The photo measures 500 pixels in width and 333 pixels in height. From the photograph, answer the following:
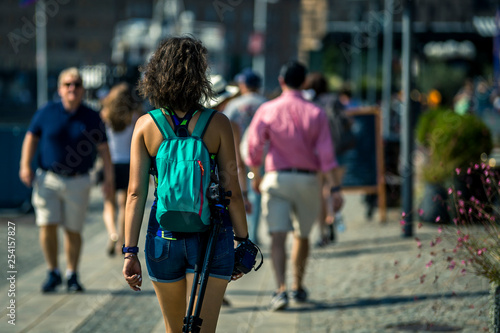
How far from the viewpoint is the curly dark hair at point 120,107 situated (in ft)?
30.1

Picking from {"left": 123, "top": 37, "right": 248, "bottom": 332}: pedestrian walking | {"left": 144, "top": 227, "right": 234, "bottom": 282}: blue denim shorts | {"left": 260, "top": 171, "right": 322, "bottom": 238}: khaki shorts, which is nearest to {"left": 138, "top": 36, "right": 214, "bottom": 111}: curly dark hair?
{"left": 123, "top": 37, "right": 248, "bottom": 332}: pedestrian walking

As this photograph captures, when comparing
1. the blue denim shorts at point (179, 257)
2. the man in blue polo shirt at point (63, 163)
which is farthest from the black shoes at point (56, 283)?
the blue denim shorts at point (179, 257)

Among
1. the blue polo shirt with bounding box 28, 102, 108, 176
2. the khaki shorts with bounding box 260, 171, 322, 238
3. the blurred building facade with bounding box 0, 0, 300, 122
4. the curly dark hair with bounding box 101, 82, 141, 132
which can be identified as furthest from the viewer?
the blurred building facade with bounding box 0, 0, 300, 122

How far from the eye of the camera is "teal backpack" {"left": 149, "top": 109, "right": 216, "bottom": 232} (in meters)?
3.64

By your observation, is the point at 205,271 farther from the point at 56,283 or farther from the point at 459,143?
the point at 459,143

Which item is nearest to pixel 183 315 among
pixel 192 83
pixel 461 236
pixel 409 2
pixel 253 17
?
pixel 192 83

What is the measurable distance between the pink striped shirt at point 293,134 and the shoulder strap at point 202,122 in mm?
2858

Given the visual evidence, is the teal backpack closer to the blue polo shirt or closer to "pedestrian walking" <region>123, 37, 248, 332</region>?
"pedestrian walking" <region>123, 37, 248, 332</region>

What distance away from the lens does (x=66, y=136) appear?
23.8 ft

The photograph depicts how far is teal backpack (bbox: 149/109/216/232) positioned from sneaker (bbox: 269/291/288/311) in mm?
3030

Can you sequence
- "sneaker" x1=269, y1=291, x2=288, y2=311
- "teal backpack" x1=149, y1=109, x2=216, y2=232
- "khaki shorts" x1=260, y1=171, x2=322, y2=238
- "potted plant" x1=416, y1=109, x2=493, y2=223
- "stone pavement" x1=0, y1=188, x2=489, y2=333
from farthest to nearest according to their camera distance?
1. "potted plant" x1=416, y1=109, x2=493, y2=223
2. "khaki shorts" x1=260, y1=171, x2=322, y2=238
3. "sneaker" x1=269, y1=291, x2=288, y2=311
4. "stone pavement" x1=0, y1=188, x2=489, y2=333
5. "teal backpack" x1=149, y1=109, x2=216, y2=232

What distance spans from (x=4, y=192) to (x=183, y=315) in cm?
922

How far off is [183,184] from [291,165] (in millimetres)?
3158

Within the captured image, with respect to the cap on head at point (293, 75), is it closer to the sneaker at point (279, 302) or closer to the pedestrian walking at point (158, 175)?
the sneaker at point (279, 302)
